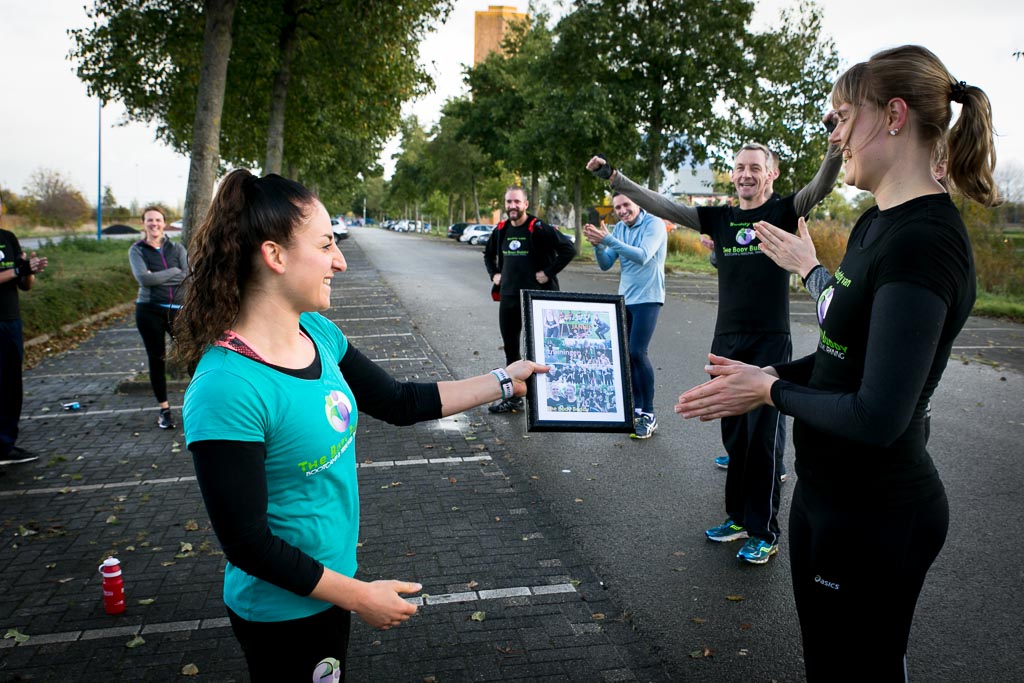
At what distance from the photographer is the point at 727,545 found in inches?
201

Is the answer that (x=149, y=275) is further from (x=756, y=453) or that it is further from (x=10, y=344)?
(x=756, y=453)

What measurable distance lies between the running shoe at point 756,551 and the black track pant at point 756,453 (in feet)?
0.13

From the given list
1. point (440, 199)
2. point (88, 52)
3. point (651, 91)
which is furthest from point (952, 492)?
point (440, 199)

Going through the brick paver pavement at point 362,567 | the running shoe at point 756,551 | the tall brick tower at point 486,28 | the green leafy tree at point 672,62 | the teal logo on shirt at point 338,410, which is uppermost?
the tall brick tower at point 486,28

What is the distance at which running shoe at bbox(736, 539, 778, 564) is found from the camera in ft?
15.7

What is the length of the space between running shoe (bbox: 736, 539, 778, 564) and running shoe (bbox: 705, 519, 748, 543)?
251 millimetres

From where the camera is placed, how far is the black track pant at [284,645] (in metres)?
2.09

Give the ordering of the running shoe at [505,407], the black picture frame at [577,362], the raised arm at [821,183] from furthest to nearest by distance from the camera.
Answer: the running shoe at [505,407]
the raised arm at [821,183]
the black picture frame at [577,362]

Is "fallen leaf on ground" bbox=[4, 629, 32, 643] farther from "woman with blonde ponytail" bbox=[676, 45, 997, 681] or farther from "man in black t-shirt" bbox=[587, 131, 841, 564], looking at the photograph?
"man in black t-shirt" bbox=[587, 131, 841, 564]

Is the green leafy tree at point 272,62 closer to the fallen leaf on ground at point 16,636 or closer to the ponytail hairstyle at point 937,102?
the fallen leaf on ground at point 16,636

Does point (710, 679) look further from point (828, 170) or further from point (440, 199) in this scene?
point (440, 199)

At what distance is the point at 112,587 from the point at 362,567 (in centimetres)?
139

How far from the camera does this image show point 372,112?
73.5 ft

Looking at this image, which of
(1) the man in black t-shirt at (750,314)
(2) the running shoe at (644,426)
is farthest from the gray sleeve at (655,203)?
(2) the running shoe at (644,426)
